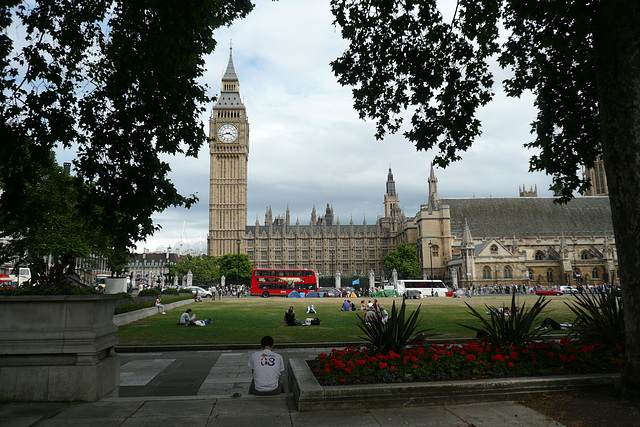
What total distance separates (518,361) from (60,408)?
21.7 feet

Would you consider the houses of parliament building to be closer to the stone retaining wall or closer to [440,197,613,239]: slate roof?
[440,197,613,239]: slate roof

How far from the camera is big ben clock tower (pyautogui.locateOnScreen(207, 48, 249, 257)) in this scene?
326ft

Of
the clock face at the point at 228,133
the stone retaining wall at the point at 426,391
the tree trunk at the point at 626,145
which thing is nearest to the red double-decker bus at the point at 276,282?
the stone retaining wall at the point at 426,391

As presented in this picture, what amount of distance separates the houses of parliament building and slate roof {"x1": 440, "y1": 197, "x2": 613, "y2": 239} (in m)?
0.18

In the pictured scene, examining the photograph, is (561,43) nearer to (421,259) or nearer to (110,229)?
(110,229)

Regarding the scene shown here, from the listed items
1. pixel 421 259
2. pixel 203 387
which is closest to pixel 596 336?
pixel 203 387

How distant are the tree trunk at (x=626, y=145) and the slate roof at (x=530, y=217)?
247 ft

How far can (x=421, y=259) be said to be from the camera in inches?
3209

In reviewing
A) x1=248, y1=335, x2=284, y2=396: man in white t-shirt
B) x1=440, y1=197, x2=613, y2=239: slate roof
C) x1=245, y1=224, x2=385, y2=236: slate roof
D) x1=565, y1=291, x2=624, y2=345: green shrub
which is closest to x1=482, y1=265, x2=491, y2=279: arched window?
x1=440, y1=197, x2=613, y2=239: slate roof

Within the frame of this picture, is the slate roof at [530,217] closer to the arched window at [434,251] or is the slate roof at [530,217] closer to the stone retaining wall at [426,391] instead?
the arched window at [434,251]

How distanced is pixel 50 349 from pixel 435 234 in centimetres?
7866

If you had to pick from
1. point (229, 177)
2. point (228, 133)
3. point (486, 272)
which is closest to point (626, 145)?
point (486, 272)

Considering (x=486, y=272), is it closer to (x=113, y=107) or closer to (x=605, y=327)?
(x=605, y=327)

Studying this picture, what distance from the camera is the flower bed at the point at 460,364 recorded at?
607cm
